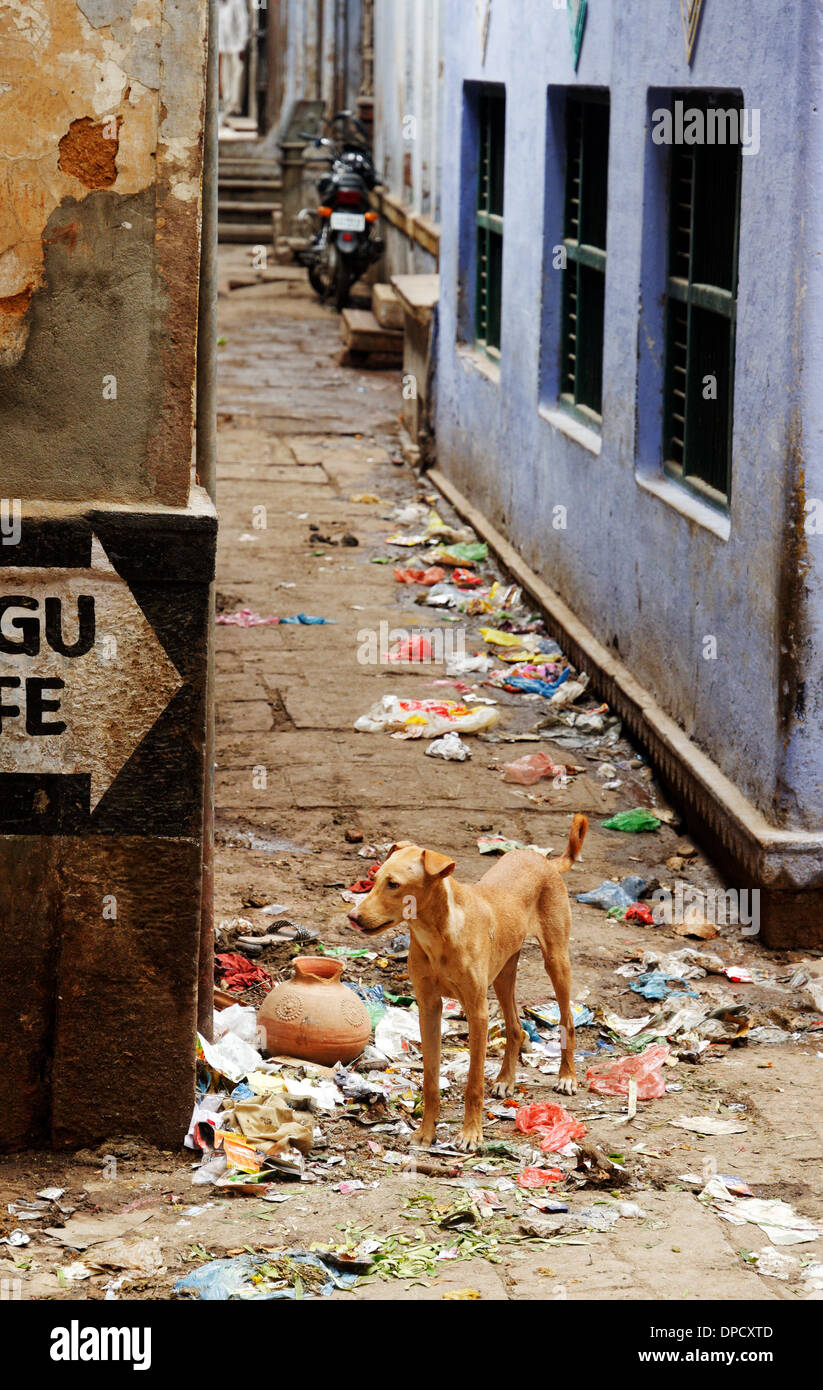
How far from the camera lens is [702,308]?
22.9ft

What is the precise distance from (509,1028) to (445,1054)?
0.35 metres

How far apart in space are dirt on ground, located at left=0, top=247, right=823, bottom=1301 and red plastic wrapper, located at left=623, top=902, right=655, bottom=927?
0.17ft

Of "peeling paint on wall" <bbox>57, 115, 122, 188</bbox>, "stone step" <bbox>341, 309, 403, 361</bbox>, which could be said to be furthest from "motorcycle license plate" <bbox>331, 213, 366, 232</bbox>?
"peeling paint on wall" <bbox>57, 115, 122, 188</bbox>

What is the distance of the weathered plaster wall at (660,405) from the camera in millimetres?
5660

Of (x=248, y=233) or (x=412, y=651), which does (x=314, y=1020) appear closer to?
(x=412, y=651)

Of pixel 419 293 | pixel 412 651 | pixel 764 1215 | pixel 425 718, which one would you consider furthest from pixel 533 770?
pixel 419 293

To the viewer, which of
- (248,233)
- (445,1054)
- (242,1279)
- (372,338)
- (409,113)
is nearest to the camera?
(242,1279)

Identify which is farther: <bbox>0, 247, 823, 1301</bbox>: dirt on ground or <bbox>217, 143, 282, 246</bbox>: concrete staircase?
<bbox>217, 143, 282, 246</bbox>: concrete staircase

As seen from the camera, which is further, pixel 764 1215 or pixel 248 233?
pixel 248 233

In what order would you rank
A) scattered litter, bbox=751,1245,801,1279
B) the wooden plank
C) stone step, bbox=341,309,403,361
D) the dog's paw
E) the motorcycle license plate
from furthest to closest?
1. the motorcycle license plate
2. stone step, bbox=341,309,403,361
3. the wooden plank
4. the dog's paw
5. scattered litter, bbox=751,1245,801,1279

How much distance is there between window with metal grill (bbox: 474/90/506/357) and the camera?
1140 centimetres

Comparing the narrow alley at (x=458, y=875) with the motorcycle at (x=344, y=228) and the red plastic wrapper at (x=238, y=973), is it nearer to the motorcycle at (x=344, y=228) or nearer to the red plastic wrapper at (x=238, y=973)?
the red plastic wrapper at (x=238, y=973)

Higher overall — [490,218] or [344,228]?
[344,228]

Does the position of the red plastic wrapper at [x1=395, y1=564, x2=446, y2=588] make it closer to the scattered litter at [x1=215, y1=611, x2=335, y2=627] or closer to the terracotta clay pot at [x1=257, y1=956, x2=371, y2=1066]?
the scattered litter at [x1=215, y1=611, x2=335, y2=627]
